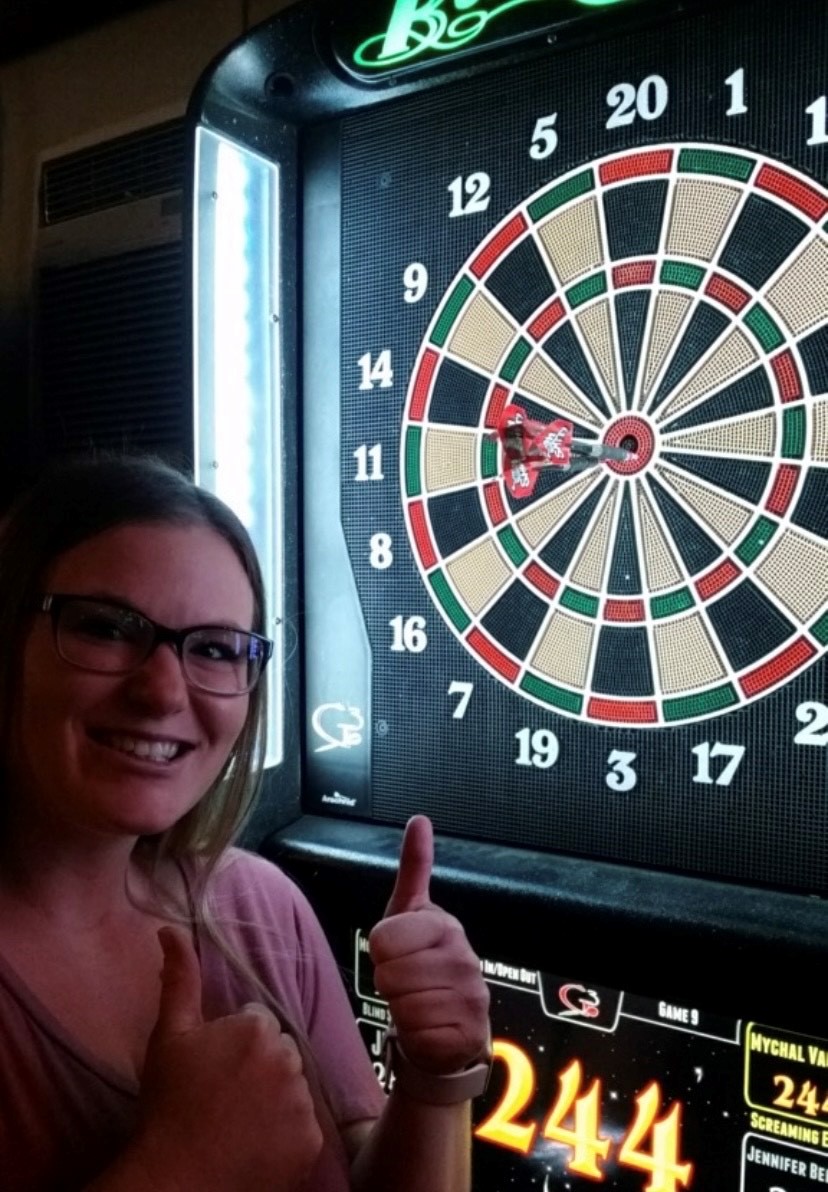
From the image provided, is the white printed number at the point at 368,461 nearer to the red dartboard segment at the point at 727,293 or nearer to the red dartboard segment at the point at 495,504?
the red dartboard segment at the point at 495,504

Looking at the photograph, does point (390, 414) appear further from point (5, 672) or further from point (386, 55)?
point (5, 672)

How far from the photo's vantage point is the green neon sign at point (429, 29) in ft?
4.29

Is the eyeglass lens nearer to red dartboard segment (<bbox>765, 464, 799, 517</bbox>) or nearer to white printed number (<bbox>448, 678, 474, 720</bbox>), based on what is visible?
white printed number (<bbox>448, 678, 474, 720</bbox>)

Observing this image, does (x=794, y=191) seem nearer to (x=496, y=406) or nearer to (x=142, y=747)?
(x=496, y=406)

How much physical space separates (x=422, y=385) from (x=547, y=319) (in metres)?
0.18

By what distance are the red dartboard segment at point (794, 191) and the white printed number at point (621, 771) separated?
0.58m

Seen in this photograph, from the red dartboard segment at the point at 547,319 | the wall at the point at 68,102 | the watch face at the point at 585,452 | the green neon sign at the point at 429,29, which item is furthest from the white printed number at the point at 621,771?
the wall at the point at 68,102

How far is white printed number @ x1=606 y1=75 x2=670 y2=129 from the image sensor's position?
1287mm

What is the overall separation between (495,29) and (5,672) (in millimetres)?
858

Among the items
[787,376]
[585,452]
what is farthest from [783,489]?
[585,452]

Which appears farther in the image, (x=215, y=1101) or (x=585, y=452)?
(x=585, y=452)

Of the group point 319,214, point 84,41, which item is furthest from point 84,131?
point 319,214

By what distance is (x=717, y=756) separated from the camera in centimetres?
125

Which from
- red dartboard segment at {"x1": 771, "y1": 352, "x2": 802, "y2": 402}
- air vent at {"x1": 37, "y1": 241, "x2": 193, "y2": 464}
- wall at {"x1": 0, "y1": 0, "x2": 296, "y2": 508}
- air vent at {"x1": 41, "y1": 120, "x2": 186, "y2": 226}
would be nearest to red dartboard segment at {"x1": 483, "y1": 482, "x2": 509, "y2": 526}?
red dartboard segment at {"x1": 771, "y1": 352, "x2": 802, "y2": 402}
